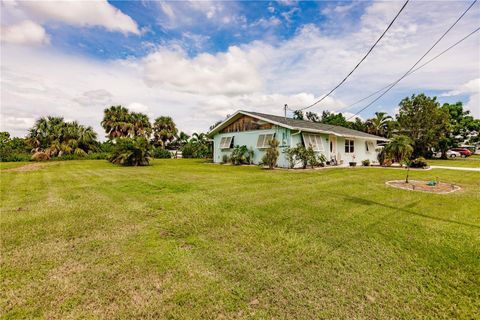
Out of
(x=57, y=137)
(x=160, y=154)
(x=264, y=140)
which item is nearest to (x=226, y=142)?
(x=264, y=140)

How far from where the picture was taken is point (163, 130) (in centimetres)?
4038

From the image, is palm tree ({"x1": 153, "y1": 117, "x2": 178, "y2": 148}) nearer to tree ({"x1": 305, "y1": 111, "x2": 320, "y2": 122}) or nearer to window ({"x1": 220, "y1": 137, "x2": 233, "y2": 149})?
window ({"x1": 220, "y1": 137, "x2": 233, "y2": 149})

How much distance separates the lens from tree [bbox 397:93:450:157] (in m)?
30.2

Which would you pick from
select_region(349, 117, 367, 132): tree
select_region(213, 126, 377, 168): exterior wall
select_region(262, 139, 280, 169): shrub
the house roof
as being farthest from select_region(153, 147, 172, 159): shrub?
select_region(349, 117, 367, 132): tree

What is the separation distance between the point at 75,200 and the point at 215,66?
16585mm

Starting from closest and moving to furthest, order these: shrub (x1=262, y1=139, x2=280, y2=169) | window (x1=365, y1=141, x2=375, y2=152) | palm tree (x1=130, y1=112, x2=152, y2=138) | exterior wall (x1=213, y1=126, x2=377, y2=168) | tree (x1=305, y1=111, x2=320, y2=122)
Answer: shrub (x1=262, y1=139, x2=280, y2=169) < exterior wall (x1=213, y1=126, x2=377, y2=168) < window (x1=365, y1=141, x2=375, y2=152) < palm tree (x1=130, y1=112, x2=152, y2=138) < tree (x1=305, y1=111, x2=320, y2=122)

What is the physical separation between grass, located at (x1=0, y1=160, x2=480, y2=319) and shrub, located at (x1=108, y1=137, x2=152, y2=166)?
12.3 metres

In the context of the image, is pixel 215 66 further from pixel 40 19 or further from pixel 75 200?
pixel 75 200

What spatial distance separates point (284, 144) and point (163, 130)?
95.2 ft

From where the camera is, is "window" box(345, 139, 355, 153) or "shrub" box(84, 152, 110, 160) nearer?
"window" box(345, 139, 355, 153)

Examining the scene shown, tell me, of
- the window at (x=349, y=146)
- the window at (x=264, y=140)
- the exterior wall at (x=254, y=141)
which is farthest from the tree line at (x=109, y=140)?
the window at (x=349, y=146)

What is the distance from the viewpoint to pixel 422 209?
6.04 m

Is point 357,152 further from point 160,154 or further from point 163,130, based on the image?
point 163,130

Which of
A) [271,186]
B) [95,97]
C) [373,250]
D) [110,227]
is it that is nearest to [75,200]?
[110,227]
